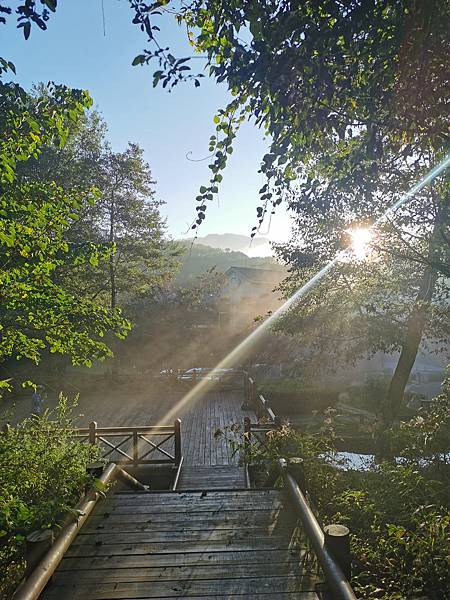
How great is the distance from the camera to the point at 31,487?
4289 mm

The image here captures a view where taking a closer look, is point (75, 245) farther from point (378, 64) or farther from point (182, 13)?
point (378, 64)

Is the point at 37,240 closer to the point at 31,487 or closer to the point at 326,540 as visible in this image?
the point at 31,487

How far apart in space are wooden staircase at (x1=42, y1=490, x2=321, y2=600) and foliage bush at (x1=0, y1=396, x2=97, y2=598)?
15.6 inches

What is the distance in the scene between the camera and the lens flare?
20.7 ft

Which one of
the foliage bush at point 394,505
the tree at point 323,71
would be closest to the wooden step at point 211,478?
the foliage bush at point 394,505

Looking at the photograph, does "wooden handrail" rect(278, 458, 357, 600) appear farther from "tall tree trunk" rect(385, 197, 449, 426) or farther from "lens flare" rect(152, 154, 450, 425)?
"tall tree trunk" rect(385, 197, 449, 426)

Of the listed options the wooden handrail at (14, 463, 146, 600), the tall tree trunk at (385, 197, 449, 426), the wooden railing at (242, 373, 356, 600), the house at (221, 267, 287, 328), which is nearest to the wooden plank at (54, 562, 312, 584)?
the wooden handrail at (14, 463, 146, 600)

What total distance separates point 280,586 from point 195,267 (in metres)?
48.6

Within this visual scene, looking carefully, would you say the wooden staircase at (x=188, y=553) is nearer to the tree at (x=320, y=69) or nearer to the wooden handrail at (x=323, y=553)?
the wooden handrail at (x=323, y=553)

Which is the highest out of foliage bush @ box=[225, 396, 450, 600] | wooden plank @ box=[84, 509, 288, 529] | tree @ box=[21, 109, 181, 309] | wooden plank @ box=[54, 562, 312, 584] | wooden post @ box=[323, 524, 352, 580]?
tree @ box=[21, 109, 181, 309]

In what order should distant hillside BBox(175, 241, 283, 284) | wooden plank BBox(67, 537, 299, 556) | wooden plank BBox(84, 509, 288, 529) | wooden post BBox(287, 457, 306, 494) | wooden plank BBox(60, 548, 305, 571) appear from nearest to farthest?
wooden plank BBox(60, 548, 305, 571) → wooden plank BBox(67, 537, 299, 556) → wooden plank BBox(84, 509, 288, 529) → wooden post BBox(287, 457, 306, 494) → distant hillside BBox(175, 241, 283, 284)

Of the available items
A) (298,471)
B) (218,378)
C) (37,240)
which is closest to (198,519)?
(298,471)

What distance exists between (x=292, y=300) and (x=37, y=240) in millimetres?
10266

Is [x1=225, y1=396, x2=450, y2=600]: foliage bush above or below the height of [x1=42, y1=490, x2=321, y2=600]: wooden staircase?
above
